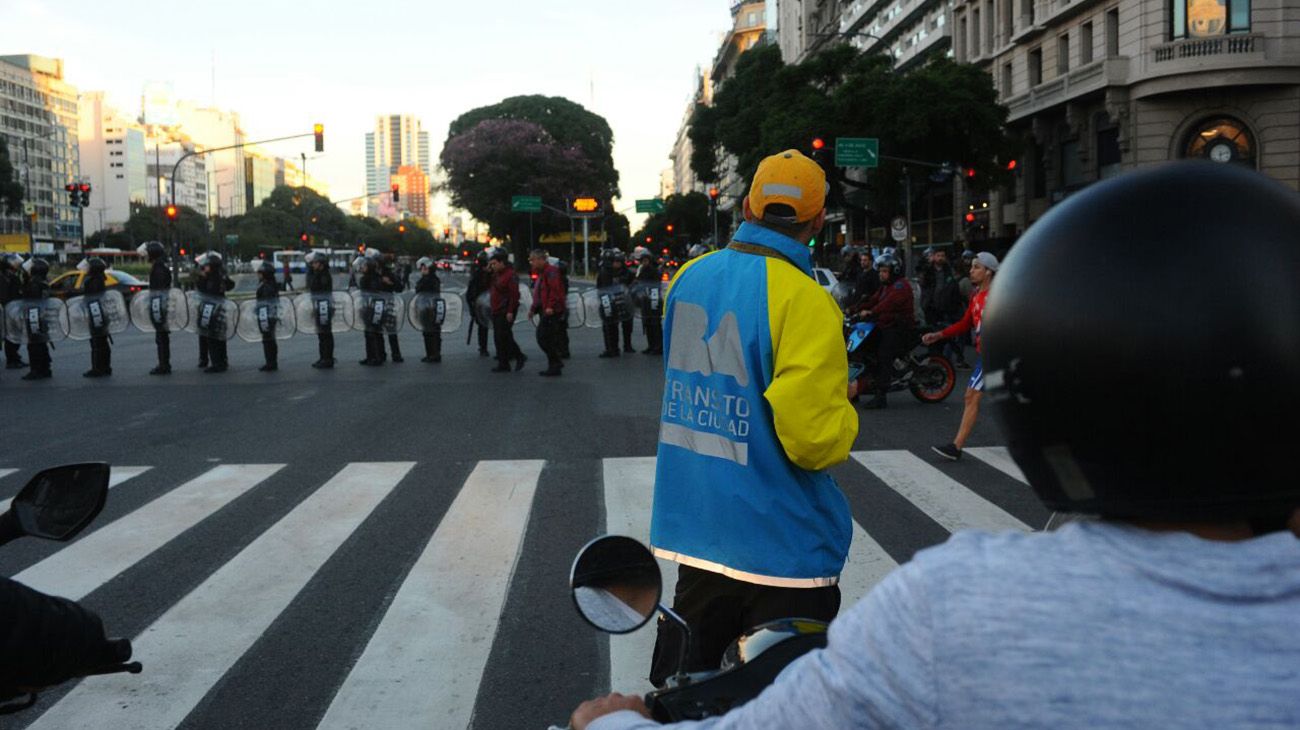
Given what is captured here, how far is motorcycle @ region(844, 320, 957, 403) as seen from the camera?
12.7m

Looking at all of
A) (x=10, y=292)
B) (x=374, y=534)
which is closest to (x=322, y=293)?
(x=10, y=292)

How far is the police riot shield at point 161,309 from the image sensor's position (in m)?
16.9

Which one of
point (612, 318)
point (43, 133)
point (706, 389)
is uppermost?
point (43, 133)

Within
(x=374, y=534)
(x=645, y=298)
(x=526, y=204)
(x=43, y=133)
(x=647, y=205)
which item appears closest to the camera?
(x=374, y=534)

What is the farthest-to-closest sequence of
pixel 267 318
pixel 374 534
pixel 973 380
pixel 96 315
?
pixel 267 318 < pixel 96 315 < pixel 973 380 < pixel 374 534

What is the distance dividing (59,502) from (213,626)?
126 inches

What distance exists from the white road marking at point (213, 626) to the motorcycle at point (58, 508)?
215 centimetres

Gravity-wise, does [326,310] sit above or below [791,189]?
below

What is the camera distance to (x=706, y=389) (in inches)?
113

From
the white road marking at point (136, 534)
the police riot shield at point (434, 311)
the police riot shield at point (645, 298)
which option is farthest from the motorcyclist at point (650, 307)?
the white road marking at point (136, 534)

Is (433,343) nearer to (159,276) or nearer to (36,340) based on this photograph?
(159,276)

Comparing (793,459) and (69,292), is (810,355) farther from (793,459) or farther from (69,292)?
(69,292)

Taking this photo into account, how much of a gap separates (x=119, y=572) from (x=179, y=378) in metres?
10.7

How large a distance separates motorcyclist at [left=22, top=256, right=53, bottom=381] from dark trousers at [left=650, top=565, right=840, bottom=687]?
15741 millimetres
